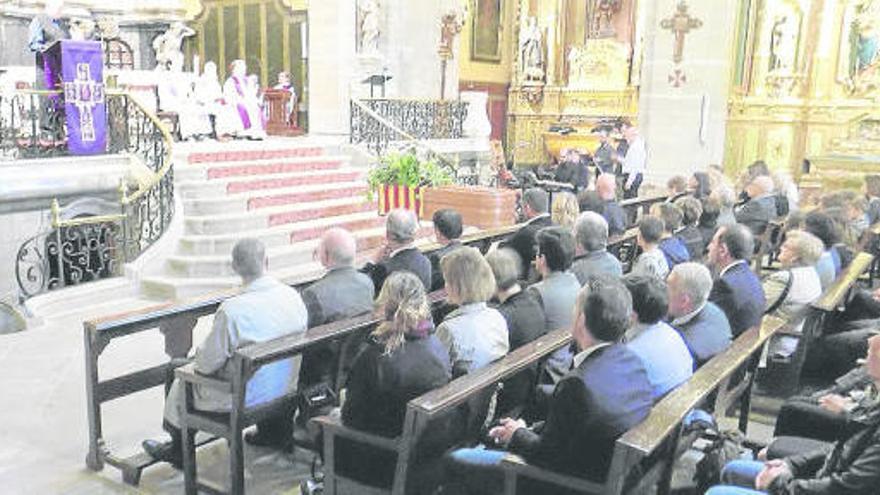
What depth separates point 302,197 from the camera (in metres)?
9.78

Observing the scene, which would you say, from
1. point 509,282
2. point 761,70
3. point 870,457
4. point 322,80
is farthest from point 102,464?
point 761,70

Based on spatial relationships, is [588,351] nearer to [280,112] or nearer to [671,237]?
[671,237]

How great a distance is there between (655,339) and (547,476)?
838 millimetres

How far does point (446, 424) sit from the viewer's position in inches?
124

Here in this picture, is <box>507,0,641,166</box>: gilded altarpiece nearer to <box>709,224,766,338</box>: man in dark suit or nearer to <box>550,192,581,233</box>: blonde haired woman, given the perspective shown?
<box>550,192,581,233</box>: blonde haired woman

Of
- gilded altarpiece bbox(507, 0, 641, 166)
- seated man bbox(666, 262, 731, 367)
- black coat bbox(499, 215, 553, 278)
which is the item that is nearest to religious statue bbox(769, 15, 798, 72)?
gilded altarpiece bbox(507, 0, 641, 166)

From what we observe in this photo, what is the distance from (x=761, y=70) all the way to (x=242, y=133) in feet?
31.5

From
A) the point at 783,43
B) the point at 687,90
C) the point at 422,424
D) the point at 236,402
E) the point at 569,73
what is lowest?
the point at 236,402

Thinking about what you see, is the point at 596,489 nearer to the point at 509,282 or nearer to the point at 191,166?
the point at 509,282

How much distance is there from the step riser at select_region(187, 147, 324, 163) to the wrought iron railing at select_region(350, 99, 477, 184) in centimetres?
92

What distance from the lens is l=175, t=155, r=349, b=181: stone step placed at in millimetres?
9266

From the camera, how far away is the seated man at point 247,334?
3.49m

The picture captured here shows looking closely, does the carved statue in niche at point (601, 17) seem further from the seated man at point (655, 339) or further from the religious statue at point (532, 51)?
the seated man at point (655, 339)

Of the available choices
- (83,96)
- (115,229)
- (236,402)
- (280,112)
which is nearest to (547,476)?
(236,402)
